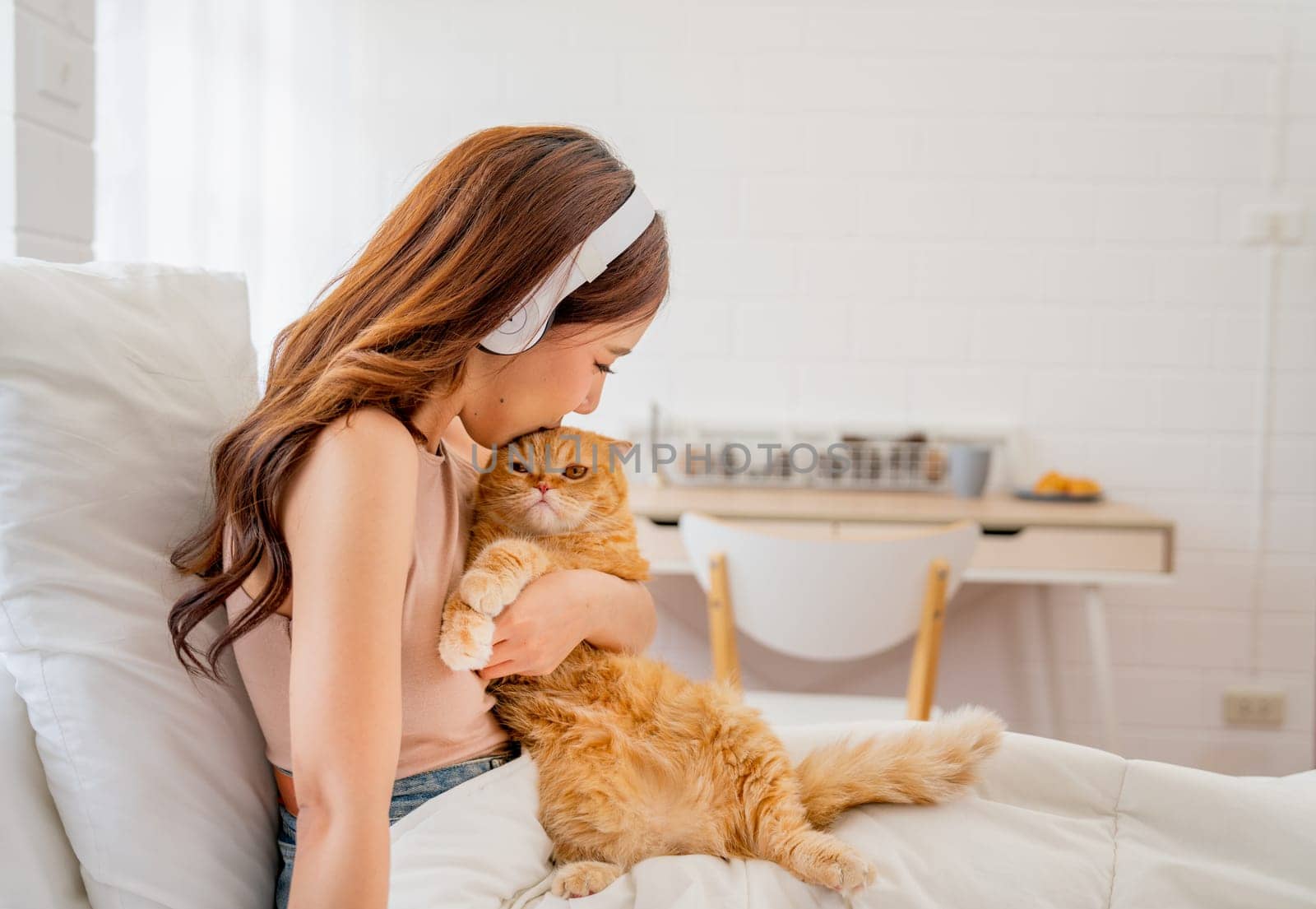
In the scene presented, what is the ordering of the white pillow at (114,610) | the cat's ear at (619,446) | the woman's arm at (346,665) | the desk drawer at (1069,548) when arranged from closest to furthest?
the woman's arm at (346,665)
the white pillow at (114,610)
the cat's ear at (619,446)
the desk drawer at (1069,548)

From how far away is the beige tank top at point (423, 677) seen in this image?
883 mm

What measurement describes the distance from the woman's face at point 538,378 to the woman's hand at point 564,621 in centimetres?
17

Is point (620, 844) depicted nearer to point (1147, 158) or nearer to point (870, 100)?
point (870, 100)

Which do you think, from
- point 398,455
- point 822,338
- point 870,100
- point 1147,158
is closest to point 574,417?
point 822,338

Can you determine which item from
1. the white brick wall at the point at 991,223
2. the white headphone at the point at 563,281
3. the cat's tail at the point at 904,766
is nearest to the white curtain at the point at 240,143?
the white brick wall at the point at 991,223

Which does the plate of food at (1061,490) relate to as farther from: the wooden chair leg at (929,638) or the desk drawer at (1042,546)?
the wooden chair leg at (929,638)

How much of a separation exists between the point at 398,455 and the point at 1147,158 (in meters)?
2.41

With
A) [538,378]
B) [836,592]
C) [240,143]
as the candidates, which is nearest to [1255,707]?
[836,592]

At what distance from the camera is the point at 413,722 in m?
0.91

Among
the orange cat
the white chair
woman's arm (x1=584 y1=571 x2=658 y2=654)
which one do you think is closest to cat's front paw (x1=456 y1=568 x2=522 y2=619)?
the orange cat

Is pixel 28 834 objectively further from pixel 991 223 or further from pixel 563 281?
pixel 991 223

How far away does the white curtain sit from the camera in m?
1.80

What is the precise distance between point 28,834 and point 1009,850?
31.5 inches

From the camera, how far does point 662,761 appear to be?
105 cm
